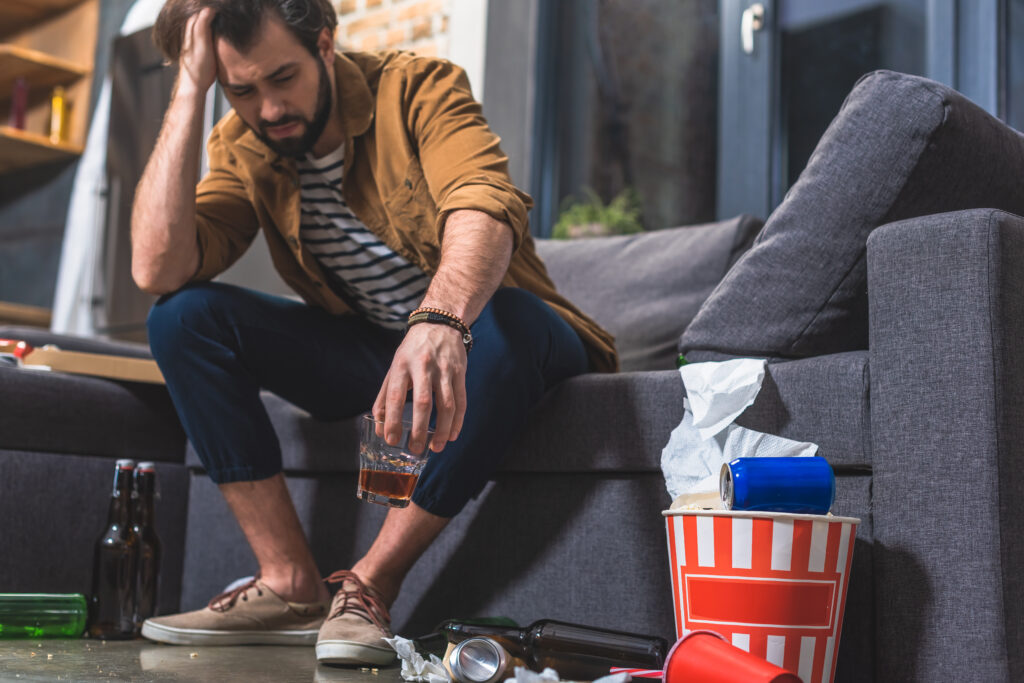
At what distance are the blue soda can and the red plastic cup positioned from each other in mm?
139

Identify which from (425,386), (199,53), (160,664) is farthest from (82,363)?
(425,386)

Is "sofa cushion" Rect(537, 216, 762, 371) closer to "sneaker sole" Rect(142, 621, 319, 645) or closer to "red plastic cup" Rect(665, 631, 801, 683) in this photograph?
"sneaker sole" Rect(142, 621, 319, 645)

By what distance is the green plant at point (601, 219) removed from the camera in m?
2.83

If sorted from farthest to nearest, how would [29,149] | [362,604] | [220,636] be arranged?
[29,149] < [220,636] < [362,604]

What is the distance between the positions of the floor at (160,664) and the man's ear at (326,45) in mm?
903

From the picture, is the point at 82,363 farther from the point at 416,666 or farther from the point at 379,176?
the point at 416,666

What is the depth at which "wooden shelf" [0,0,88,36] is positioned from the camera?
4.39 metres

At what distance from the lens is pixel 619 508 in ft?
4.36

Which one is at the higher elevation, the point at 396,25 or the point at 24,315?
the point at 396,25

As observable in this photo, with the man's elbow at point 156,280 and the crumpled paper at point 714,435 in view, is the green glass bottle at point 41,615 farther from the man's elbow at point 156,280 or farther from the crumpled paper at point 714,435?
the crumpled paper at point 714,435

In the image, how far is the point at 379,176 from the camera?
5.13 ft

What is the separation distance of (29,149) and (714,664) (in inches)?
161

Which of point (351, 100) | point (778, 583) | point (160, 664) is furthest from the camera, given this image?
point (351, 100)

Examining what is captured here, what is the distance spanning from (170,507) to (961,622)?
1.41m
